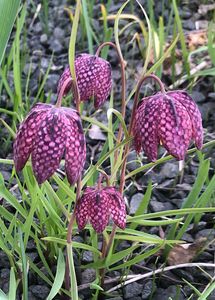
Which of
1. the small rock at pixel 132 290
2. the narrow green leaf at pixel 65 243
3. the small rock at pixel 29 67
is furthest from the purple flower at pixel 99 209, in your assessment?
the small rock at pixel 29 67

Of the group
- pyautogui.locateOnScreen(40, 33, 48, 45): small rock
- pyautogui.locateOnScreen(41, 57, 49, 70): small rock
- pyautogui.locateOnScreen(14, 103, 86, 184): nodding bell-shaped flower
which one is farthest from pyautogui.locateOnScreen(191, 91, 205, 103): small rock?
Answer: pyautogui.locateOnScreen(14, 103, 86, 184): nodding bell-shaped flower

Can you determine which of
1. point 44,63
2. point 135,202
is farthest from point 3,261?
point 44,63

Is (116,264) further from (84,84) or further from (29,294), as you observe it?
(84,84)

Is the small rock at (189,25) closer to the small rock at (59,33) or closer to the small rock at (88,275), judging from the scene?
the small rock at (59,33)

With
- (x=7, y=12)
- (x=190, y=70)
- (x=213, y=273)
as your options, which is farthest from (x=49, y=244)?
(x=190, y=70)

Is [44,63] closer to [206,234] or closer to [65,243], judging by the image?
[206,234]

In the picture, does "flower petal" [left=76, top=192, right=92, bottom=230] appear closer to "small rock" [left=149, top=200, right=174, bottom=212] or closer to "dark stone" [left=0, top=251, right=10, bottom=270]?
"dark stone" [left=0, top=251, right=10, bottom=270]
